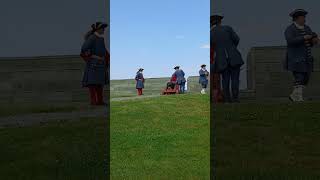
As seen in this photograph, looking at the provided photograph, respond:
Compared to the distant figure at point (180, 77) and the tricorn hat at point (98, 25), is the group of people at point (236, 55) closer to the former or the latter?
the tricorn hat at point (98, 25)

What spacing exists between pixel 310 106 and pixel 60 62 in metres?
7.18

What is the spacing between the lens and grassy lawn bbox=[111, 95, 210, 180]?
5273 millimetres

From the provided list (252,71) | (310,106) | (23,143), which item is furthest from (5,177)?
(252,71)

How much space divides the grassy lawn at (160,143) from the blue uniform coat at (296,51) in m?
2.09

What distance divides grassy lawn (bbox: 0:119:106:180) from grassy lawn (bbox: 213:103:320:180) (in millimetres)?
1424

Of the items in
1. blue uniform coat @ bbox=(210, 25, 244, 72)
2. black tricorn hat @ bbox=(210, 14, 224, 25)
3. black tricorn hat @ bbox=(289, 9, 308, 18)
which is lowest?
blue uniform coat @ bbox=(210, 25, 244, 72)

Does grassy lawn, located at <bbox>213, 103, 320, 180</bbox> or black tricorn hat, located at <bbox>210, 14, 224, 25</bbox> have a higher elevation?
black tricorn hat, located at <bbox>210, 14, 224, 25</bbox>

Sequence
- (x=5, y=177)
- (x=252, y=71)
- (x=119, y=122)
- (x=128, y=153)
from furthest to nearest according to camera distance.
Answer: (x=252, y=71) < (x=119, y=122) < (x=128, y=153) < (x=5, y=177)

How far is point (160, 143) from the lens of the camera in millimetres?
6684

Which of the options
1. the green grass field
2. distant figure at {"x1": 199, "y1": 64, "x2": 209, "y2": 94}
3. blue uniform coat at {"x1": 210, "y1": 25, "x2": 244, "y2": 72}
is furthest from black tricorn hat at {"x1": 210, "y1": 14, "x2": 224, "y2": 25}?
distant figure at {"x1": 199, "y1": 64, "x2": 209, "y2": 94}

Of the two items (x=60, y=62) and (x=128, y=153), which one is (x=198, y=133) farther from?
(x=60, y=62)

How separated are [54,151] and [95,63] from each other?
506 cm

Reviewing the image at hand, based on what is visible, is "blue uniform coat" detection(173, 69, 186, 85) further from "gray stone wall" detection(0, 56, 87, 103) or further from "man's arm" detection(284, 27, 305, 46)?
"man's arm" detection(284, 27, 305, 46)

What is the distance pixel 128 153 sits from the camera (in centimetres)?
623
